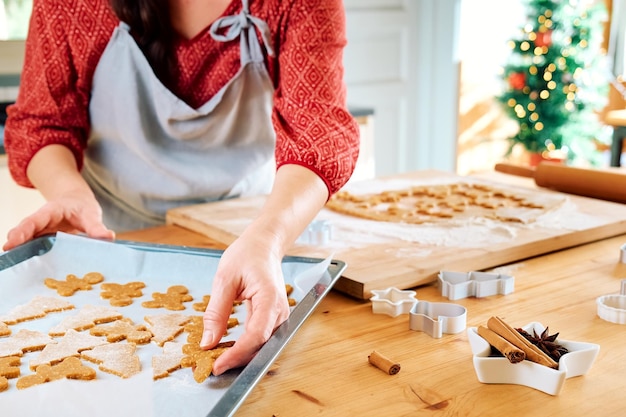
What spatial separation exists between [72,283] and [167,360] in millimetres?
338

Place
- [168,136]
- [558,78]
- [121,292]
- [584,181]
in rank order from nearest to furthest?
[121,292] → [168,136] → [584,181] → [558,78]

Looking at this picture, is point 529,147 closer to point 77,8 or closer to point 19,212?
point 19,212

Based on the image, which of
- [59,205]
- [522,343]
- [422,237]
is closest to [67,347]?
[59,205]

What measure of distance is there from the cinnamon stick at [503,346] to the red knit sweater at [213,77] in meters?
0.42

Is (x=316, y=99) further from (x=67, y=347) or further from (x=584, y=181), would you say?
(x=584, y=181)

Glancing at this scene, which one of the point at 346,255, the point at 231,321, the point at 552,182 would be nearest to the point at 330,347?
the point at 231,321

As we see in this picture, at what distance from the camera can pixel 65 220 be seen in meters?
1.27

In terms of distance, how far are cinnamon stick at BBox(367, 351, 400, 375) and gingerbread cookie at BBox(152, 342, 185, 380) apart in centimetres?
22

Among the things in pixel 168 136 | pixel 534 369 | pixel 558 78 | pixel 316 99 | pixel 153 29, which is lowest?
pixel 558 78

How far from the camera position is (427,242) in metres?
1.29

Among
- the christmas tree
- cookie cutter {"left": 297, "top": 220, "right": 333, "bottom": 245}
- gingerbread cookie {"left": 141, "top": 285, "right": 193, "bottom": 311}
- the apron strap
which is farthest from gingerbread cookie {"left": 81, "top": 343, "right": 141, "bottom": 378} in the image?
the christmas tree

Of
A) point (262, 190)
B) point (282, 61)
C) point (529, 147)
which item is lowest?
point (529, 147)

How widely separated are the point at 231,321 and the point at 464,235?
552 millimetres

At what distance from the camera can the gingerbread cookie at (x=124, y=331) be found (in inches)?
36.0
